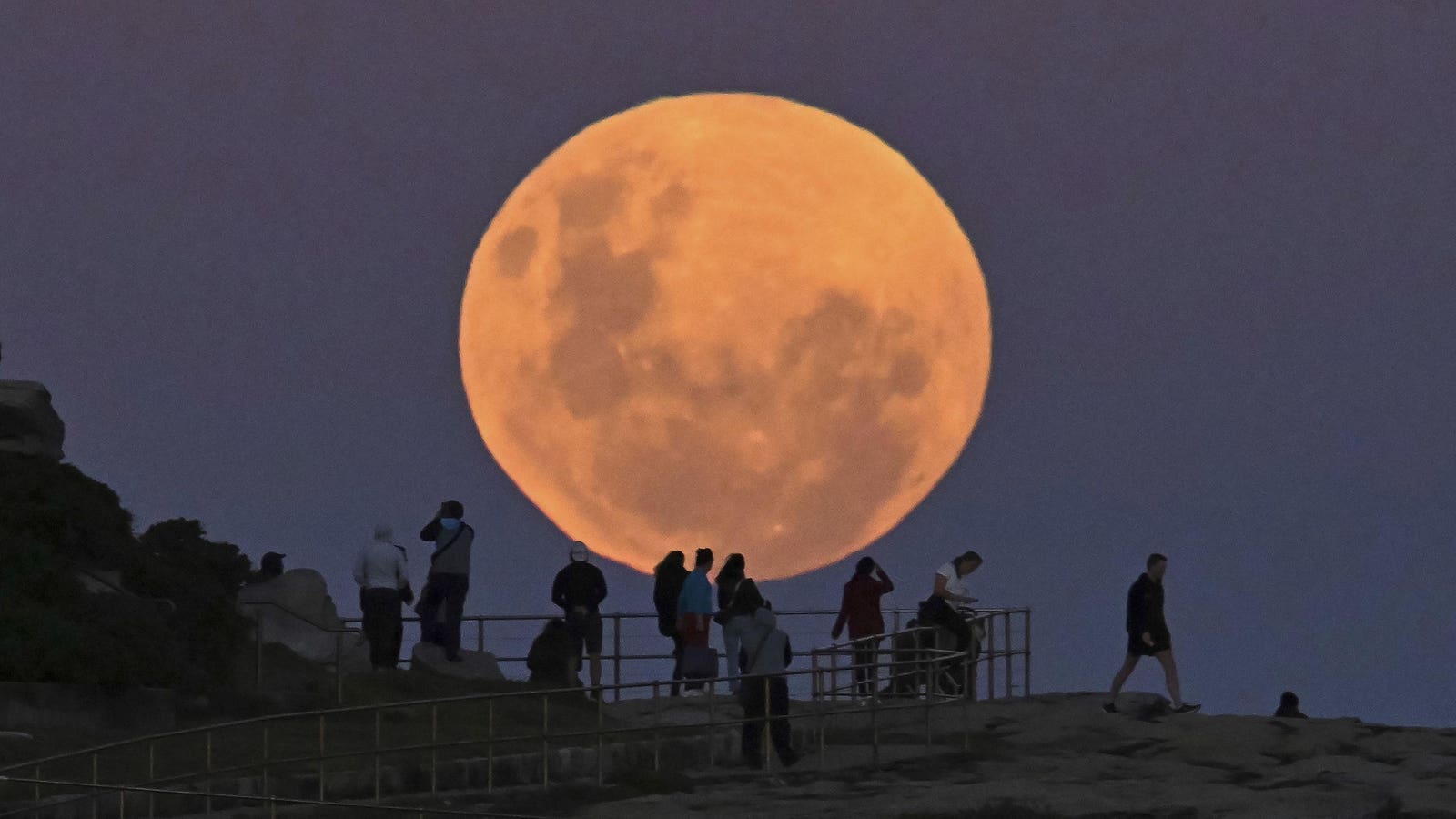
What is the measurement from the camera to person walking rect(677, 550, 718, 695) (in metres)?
25.3

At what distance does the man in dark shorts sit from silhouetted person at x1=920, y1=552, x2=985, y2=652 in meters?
1.71

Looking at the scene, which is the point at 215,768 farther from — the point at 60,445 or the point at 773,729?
the point at 60,445

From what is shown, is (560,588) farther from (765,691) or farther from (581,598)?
(765,691)

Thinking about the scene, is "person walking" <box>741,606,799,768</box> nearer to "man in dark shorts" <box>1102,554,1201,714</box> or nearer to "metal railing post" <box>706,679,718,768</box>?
"metal railing post" <box>706,679,718,768</box>

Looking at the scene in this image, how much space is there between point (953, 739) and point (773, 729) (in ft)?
8.44

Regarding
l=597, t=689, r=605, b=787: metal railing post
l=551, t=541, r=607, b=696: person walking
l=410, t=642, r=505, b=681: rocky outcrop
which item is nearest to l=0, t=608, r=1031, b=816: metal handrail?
l=597, t=689, r=605, b=787: metal railing post

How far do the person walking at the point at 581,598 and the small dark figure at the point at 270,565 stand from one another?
10.5 feet

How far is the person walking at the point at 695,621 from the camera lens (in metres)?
25.3

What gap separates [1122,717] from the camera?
991 inches

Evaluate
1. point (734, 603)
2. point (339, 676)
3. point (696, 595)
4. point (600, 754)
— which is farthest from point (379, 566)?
point (600, 754)

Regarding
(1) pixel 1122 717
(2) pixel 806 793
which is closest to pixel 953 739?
(1) pixel 1122 717

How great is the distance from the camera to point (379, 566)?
1029 inches

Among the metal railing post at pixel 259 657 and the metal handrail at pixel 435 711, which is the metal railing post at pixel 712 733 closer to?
the metal handrail at pixel 435 711

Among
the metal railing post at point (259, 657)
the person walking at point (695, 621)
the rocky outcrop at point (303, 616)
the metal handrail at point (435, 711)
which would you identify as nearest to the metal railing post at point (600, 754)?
the metal handrail at point (435, 711)
